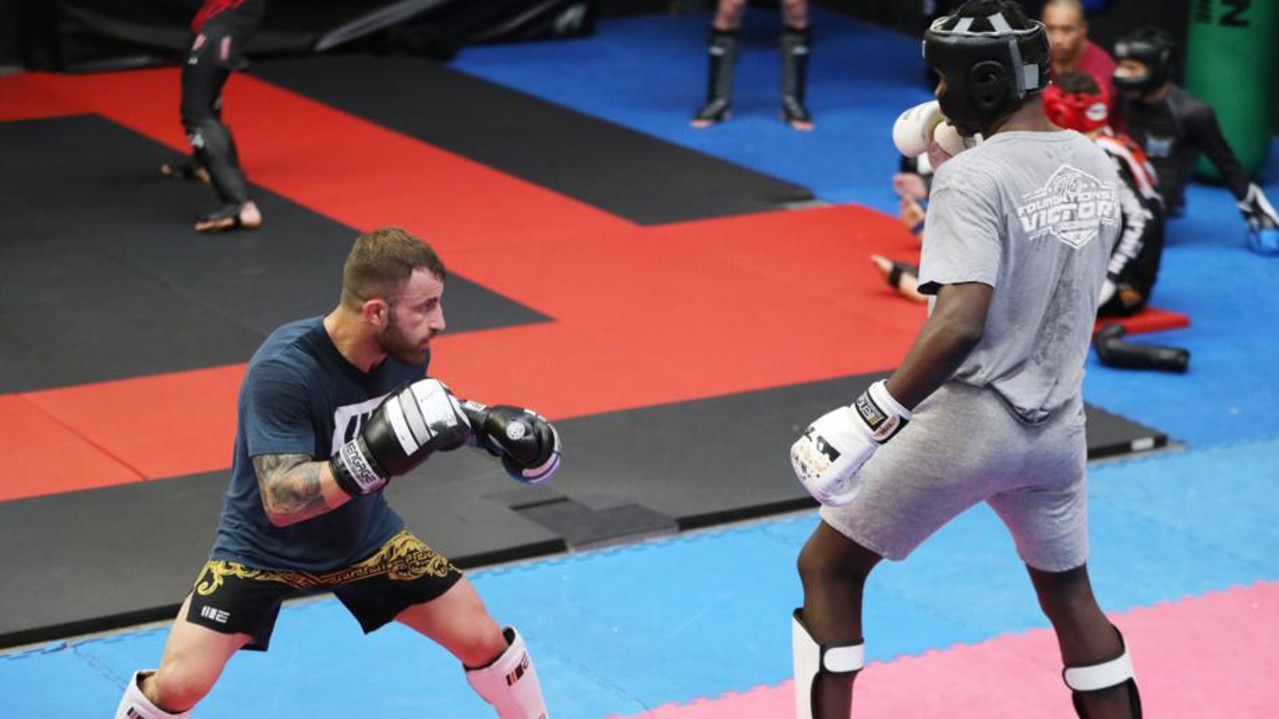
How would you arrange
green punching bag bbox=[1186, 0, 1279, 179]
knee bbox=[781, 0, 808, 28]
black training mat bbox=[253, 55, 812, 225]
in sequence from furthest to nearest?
knee bbox=[781, 0, 808, 28]
green punching bag bbox=[1186, 0, 1279, 179]
black training mat bbox=[253, 55, 812, 225]

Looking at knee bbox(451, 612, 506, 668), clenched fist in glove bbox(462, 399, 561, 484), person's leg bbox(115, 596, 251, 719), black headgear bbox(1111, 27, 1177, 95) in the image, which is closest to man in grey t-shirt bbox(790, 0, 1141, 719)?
clenched fist in glove bbox(462, 399, 561, 484)

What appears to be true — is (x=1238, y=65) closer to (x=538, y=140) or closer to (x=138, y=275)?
(x=538, y=140)

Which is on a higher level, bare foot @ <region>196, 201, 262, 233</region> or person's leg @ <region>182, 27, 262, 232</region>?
person's leg @ <region>182, 27, 262, 232</region>

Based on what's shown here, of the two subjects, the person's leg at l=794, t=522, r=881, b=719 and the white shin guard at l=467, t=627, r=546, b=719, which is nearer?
the person's leg at l=794, t=522, r=881, b=719

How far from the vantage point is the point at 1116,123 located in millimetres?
10852

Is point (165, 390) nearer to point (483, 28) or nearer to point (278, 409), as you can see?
point (278, 409)

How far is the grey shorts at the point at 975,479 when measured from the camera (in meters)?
4.66

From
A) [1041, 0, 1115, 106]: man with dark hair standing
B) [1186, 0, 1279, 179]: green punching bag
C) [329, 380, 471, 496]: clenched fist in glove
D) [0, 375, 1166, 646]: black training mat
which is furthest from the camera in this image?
[1186, 0, 1279, 179]: green punching bag

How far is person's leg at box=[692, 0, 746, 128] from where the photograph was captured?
528 inches

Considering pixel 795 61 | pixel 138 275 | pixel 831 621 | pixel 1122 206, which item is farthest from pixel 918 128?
pixel 795 61

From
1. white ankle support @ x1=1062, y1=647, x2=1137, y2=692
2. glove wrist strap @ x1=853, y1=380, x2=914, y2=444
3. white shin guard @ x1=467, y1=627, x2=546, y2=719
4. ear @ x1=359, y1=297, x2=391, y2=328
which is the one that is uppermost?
ear @ x1=359, y1=297, x2=391, y2=328

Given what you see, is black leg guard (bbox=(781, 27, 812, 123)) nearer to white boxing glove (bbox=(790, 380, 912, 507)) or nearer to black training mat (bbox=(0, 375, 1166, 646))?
black training mat (bbox=(0, 375, 1166, 646))

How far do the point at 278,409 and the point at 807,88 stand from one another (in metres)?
10.8

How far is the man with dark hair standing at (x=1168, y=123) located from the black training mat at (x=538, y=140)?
82.2 inches
